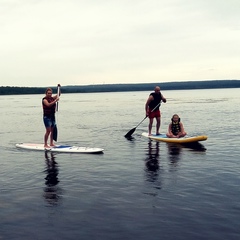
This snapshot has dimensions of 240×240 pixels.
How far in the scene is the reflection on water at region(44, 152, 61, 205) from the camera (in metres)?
8.88

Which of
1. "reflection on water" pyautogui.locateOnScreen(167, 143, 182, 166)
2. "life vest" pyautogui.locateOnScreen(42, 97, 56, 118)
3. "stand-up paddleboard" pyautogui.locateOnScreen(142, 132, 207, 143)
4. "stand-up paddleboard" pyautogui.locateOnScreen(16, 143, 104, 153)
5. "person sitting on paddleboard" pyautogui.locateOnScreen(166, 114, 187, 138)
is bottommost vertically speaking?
"reflection on water" pyautogui.locateOnScreen(167, 143, 182, 166)

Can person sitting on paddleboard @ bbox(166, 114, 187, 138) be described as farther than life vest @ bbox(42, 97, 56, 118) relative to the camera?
Yes

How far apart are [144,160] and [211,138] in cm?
673

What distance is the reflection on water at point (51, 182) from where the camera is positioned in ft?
29.1

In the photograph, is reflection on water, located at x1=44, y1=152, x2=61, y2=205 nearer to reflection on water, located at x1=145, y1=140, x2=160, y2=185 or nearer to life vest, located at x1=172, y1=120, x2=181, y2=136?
reflection on water, located at x1=145, y1=140, x2=160, y2=185

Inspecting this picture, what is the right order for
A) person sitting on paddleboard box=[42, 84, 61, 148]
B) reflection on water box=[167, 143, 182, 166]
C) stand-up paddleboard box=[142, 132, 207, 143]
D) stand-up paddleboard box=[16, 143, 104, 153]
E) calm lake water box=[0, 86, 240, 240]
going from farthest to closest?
stand-up paddleboard box=[142, 132, 207, 143], stand-up paddleboard box=[16, 143, 104, 153], person sitting on paddleboard box=[42, 84, 61, 148], reflection on water box=[167, 143, 182, 166], calm lake water box=[0, 86, 240, 240]

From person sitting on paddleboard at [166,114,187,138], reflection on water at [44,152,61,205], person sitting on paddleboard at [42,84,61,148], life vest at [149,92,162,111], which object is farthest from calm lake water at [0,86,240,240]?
life vest at [149,92,162,111]

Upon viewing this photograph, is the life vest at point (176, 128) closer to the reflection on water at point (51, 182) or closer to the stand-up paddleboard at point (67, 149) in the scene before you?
the stand-up paddleboard at point (67, 149)

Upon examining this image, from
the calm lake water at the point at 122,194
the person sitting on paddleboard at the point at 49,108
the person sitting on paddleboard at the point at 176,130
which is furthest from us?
the person sitting on paddleboard at the point at 176,130

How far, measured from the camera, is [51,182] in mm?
10336

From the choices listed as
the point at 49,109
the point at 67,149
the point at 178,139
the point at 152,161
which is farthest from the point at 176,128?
the point at 49,109

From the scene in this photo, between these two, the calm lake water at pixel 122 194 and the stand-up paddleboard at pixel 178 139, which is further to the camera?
the stand-up paddleboard at pixel 178 139

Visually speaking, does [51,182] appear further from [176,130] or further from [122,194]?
[176,130]

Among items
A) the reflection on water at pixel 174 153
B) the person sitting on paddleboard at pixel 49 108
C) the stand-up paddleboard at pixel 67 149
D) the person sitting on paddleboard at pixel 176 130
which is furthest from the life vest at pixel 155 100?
the person sitting on paddleboard at pixel 49 108
